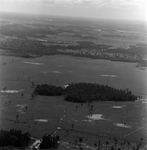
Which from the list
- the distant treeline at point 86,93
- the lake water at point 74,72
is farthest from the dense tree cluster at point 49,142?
the lake water at point 74,72

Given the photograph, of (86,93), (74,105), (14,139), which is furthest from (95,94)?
(14,139)

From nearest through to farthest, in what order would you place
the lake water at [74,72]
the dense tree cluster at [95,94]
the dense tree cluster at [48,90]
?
the dense tree cluster at [95,94], the dense tree cluster at [48,90], the lake water at [74,72]

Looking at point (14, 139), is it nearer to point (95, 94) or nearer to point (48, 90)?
point (48, 90)

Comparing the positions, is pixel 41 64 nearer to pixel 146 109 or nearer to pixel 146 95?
pixel 146 95

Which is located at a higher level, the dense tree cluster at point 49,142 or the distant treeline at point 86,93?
the distant treeline at point 86,93

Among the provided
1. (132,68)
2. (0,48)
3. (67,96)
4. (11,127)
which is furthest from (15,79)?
(0,48)

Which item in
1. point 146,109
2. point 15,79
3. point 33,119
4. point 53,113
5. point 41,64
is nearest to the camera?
point 33,119

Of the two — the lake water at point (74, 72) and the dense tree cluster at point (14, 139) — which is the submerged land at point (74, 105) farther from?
the dense tree cluster at point (14, 139)

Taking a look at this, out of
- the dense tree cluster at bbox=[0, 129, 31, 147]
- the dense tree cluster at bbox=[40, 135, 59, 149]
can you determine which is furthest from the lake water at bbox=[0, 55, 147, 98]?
the dense tree cluster at bbox=[40, 135, 59, 149]
